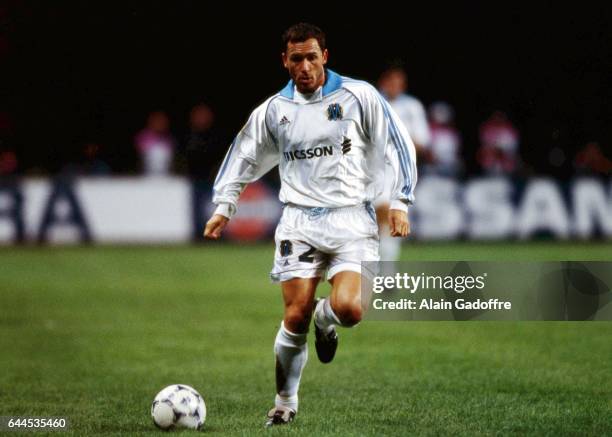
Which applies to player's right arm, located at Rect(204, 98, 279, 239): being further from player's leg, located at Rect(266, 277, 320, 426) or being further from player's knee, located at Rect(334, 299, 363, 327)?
player's knee, located at Rect(334, 299, 363, 327)

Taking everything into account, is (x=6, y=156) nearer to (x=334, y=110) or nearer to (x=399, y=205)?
(x=334, y=110)

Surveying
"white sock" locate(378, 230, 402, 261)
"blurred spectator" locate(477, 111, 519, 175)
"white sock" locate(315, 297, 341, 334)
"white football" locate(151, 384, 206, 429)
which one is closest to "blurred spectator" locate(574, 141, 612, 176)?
"blurred spectator" locate(477, 111, 519, 175)

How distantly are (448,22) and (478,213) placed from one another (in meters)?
4.72

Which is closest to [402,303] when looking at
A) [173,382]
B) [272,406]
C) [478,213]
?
[173,382]

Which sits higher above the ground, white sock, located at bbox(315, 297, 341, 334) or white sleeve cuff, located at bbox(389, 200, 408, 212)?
white sleeve cuff, located at bbox(389, 200, 408, 212)

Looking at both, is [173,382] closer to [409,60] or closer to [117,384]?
[117,384]

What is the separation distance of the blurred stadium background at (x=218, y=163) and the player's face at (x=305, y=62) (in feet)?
10.9

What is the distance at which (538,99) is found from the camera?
821 inches

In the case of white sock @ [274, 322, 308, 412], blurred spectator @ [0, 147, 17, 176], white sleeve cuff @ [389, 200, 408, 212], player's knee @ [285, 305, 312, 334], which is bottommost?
white sock @ [274, 322, 308, 412]

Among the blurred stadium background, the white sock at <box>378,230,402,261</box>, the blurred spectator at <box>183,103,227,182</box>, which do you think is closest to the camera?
the blurred stadium background

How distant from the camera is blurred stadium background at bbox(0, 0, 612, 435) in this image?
1105 cm

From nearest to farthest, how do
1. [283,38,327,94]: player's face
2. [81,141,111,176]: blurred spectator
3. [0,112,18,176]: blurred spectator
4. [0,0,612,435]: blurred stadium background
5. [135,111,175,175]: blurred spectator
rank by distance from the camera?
[283,38,327,94]: player's face, [0,0,612,435]: blurred stadium background, [0,112,18,176]: blurred spectator, [81,141,111,176]: blurred spectator, [135,111,175,175]: blurred spectator

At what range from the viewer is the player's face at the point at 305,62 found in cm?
657

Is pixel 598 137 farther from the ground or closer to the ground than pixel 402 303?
farther from the ground
